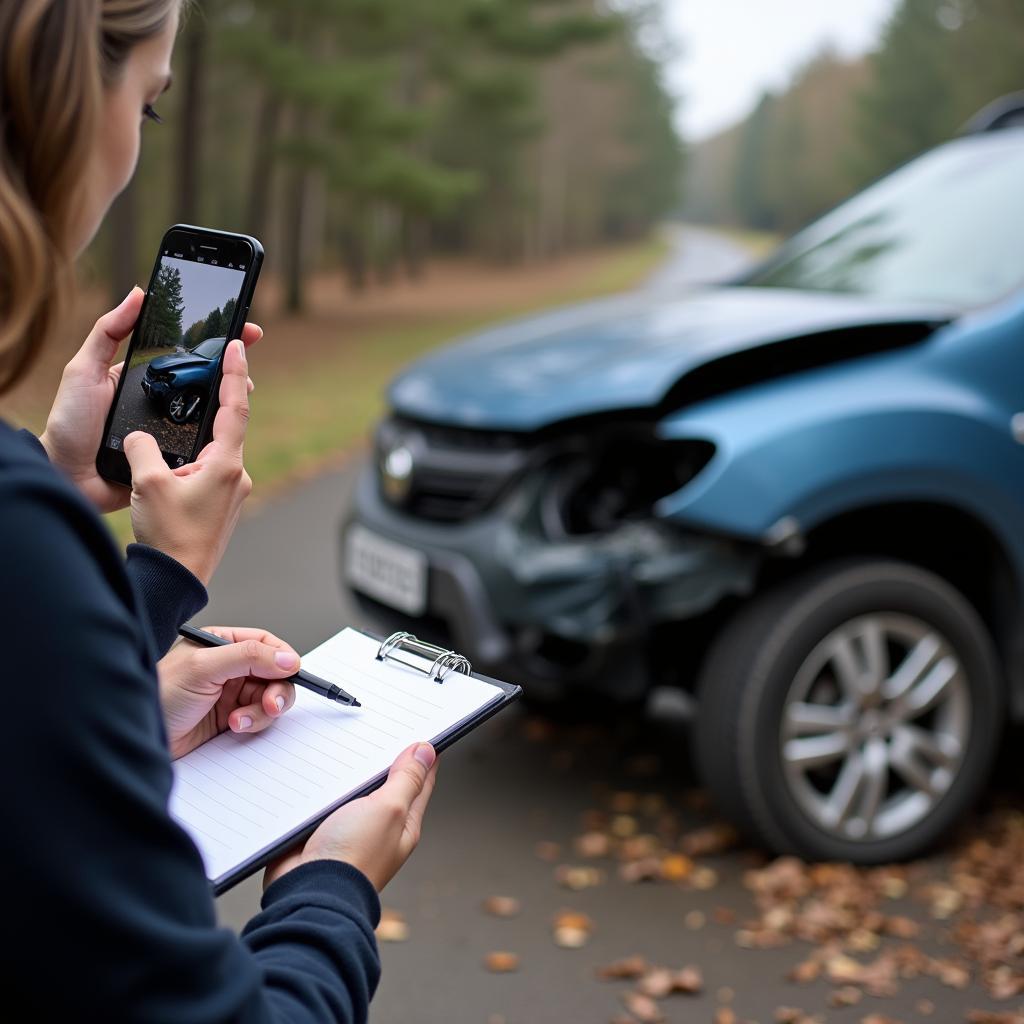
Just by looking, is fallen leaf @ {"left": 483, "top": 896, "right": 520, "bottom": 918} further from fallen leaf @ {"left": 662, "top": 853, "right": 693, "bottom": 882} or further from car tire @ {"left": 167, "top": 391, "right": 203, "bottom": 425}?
car tire @ {"left": 167, "top": 391, "right": 203, "bottom": 425}

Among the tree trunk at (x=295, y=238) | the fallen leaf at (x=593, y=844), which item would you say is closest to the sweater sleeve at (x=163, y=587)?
the fallen leaf at (x=593, y=844)

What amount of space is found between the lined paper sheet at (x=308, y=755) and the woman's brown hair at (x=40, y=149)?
0.60 m

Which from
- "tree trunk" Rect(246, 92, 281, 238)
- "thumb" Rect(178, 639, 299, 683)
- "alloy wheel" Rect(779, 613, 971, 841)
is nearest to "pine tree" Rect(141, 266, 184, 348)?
"thumb" Rect(178, 639, 299, 683)

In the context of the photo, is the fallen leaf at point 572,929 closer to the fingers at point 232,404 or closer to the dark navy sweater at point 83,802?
the fingers at point 232,404

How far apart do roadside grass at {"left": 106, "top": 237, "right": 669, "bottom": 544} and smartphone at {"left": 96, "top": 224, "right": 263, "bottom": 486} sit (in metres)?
Answer: 0.51

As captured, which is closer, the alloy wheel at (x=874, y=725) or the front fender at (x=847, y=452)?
the front fender at (x=847, y=452)

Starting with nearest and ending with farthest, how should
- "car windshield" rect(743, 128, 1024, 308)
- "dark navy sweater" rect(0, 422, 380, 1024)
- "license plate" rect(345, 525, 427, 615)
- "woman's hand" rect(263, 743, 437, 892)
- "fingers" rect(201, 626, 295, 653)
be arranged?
"dark navy sweater" rect(0, 422, 380, 1024)
"woman's hand" rect(263, 743, 437, 892)
"fingers" rect(201, 626, 295, 653)
"license plate" rect(345, 525, 427, 615)
"car windshield" rect(743, 128, 1024, 308)

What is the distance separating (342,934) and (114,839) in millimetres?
368

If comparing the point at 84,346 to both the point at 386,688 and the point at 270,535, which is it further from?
the point at 270,535

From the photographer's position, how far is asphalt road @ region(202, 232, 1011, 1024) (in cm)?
302

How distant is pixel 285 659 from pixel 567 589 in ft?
6.58

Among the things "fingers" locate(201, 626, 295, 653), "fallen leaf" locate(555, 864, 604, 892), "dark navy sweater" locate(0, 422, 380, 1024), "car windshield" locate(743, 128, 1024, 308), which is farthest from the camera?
"car windshield" locate(743, 128, 1024, 308)

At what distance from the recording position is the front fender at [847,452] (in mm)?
3332

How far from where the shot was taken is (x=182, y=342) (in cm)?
160
